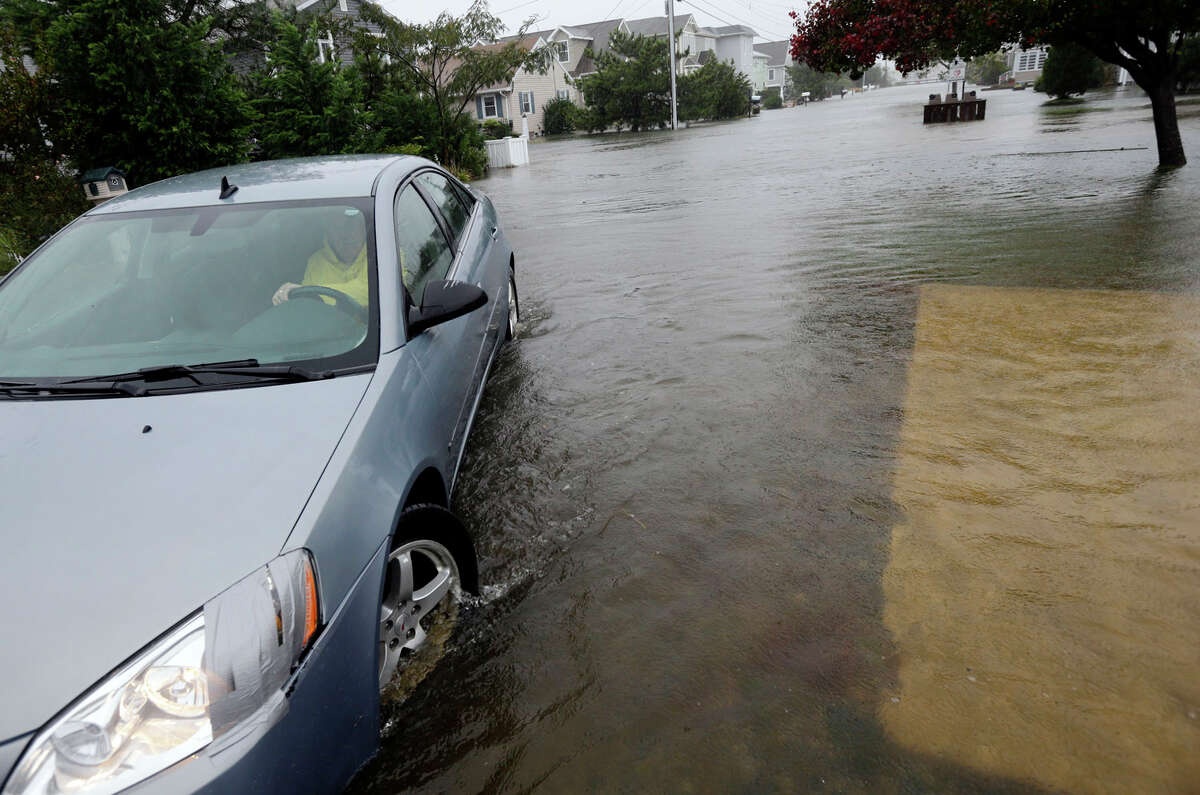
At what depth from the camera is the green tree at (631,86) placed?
152 ft

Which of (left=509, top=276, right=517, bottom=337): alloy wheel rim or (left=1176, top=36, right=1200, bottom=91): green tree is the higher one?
(left=1176, top=36, right=1200, bottom=91): green tree

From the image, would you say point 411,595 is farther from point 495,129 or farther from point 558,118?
point 558,118

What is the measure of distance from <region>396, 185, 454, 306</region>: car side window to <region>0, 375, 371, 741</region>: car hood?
0.98 m

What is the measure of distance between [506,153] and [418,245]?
75.6 feet

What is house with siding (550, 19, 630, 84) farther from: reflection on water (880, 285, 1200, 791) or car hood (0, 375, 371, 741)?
car hood (0, 375, 371, 741)

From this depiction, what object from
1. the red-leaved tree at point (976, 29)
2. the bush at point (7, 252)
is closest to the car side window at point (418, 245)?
the bush at point (7, 252)

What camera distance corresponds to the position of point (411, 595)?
2475 millimetres

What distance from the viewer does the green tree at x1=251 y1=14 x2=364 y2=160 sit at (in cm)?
1477

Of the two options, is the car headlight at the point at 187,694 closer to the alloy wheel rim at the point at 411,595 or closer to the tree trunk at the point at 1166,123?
the alloy wheel rim at the point at 411,595

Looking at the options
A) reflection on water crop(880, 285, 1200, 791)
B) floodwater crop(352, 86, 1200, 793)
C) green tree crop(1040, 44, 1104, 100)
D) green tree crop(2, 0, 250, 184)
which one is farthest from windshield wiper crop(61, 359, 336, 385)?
green tree crop(1040, 44, 1104, 100)

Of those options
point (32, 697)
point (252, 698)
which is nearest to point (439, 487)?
point (252, 698)

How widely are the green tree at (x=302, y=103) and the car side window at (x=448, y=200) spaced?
11.3m

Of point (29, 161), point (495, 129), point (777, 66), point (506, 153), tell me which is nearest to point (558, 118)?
point (495, 129)

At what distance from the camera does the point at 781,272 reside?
8023mm
